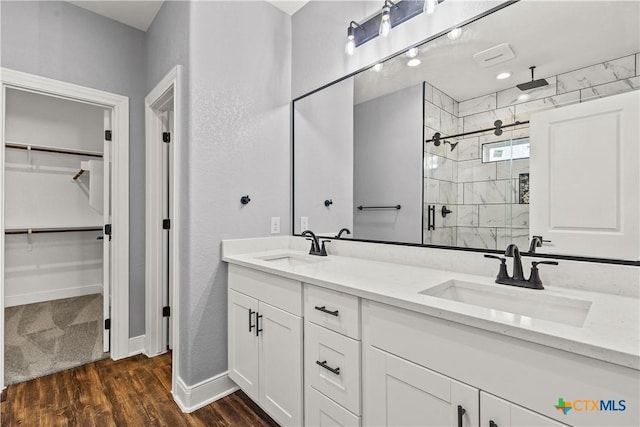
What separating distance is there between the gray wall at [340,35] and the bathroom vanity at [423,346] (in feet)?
3.70

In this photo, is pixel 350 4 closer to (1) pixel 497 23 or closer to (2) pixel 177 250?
(1) pixel 497 23

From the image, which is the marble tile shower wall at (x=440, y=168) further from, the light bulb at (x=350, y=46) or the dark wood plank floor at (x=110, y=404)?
the dark wood plank floor at (x=110, y=404)

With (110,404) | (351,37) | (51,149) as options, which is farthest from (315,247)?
(51,149)

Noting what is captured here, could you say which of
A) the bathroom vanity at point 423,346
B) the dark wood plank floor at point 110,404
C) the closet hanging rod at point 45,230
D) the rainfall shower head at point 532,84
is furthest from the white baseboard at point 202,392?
the closet hanging rod at point 45,230

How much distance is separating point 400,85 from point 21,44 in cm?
246

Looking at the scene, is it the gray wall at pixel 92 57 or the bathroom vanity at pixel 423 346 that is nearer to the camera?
the bathroom vanity at pixel 423 346

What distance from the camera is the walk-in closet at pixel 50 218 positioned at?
3.41 m

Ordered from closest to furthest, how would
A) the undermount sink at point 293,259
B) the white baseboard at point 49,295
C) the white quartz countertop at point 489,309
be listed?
the white quartz countertop at point 489,309, the undermount sink at point 293,259, the white baseboard at point 49,295

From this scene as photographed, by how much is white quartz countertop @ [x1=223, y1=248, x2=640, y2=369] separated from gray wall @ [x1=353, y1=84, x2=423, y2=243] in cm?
23

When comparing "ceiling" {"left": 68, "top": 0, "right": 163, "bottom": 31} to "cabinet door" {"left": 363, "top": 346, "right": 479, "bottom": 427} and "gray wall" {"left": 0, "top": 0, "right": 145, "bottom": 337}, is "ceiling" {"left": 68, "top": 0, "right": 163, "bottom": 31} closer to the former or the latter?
"gray wall" {"left": 0, "top": 0, "right": 145, "bottom": 337}

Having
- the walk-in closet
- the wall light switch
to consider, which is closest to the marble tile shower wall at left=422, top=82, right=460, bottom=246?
the wall light switch

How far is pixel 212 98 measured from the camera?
1.92 metres

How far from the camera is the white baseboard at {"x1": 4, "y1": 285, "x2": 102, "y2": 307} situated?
3.54 metres

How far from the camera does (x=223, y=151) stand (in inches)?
77.2
